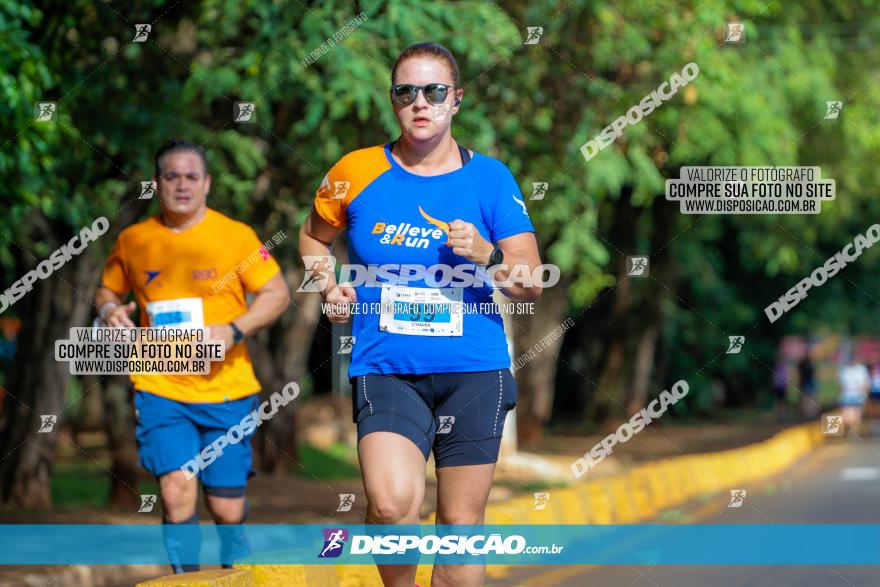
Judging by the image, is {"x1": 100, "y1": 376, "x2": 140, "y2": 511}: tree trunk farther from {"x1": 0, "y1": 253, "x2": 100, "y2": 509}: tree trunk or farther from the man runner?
the man runner

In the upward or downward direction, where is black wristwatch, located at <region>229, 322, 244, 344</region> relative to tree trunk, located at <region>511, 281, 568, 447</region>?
downward

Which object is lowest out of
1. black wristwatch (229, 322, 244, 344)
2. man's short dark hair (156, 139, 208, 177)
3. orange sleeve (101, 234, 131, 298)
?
black wristwatch (229, 322, 244, 344)

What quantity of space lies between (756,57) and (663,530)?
1033 cm

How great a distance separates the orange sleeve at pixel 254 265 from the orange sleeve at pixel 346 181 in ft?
5.92

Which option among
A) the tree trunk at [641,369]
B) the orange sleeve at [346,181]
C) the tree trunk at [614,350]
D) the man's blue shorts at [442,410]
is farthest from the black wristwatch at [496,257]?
the tree trunk at [641,369]

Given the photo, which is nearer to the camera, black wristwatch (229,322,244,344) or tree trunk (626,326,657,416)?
black wristwatch (229,322,244,344)

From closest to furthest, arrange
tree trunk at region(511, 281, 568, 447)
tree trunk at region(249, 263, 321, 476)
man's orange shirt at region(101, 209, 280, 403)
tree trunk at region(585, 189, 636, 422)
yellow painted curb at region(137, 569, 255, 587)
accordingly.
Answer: yellow painted curb at region(137, 569, 255, 587) < man's orange shirt at region(101, 209, 280, 403) < tree trunk at region(249, 263, 321, 476) < tree trunk at region(511, 281, 568, 447) < tree trunk at region(585, 189, 636, 422)

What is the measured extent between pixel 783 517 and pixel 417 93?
9.30m

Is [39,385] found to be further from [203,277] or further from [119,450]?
[203,277]

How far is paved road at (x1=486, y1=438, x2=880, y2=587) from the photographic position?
30.5 ft

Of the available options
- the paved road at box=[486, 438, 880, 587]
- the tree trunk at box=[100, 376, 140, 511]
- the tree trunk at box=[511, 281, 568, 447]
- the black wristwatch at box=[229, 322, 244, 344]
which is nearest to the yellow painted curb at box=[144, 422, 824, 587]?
the paved road at box=[486, 438, 880, 587]

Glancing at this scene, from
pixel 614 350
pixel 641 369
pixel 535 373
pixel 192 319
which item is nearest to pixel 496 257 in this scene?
pixel 192 319

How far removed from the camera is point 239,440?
7637 mm

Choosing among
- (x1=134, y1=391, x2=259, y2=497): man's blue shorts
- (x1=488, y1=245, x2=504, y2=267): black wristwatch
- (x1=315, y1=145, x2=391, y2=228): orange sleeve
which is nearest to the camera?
(x1=488, y1=245, x2=504, y2=267): black wristwatch
